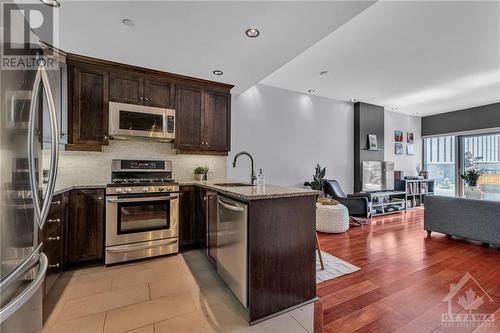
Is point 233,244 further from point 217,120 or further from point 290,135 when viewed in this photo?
point 290,135

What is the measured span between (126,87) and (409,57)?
4.03 meters

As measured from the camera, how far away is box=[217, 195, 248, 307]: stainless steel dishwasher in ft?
5.65

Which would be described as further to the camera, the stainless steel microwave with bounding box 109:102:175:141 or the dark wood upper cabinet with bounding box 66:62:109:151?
the stainless steel microwave with bounding box 109:102:175:141

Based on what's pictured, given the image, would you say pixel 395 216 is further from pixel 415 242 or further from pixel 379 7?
pixel 379 7

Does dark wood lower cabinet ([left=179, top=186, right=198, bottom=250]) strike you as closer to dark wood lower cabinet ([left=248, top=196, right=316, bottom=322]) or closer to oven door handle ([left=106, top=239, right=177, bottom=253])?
oven door handle ([left=106, top=239, right=177, bottom=253])

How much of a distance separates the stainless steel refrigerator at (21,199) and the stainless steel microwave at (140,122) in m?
1.62

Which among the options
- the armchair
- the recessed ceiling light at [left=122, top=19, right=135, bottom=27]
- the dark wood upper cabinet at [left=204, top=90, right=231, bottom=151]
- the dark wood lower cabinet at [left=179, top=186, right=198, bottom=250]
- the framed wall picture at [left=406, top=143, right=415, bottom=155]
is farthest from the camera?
the framed wall picture at [left=406, top=143, right=415, bottom=155]

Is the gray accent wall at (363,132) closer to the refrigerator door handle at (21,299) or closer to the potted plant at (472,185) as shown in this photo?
the potted plant at (472,185)

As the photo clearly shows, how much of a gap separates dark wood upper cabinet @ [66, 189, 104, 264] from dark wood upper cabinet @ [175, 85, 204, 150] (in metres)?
1.24

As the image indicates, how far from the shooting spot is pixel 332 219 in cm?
394

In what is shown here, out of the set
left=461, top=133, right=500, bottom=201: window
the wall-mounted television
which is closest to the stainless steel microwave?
the wall-mounted television

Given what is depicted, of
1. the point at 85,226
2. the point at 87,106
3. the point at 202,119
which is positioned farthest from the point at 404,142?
the point at 85,226

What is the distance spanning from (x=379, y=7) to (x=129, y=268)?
3.87 m

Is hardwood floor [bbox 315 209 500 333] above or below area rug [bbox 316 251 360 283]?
below
